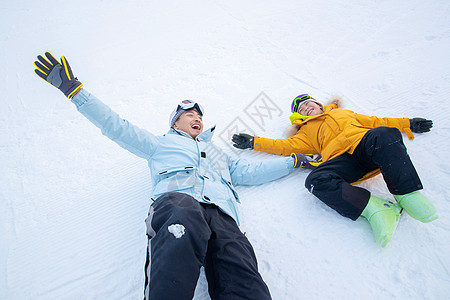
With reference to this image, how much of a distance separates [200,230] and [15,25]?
6.11 metres

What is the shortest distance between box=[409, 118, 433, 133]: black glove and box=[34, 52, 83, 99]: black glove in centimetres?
231

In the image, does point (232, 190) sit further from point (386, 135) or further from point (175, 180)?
point (386, 135)

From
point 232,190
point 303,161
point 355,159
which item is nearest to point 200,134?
point 232,190

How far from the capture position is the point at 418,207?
4.09ft

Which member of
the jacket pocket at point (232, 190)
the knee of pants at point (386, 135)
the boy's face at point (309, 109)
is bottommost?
the jacket pocket at point (232, 190)

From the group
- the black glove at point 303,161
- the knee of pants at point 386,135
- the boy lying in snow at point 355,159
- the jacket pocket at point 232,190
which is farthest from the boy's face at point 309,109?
the jacket pocket at point 232,190

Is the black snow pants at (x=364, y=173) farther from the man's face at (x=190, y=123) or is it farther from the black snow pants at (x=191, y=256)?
the man's face at (x=190, y=123)

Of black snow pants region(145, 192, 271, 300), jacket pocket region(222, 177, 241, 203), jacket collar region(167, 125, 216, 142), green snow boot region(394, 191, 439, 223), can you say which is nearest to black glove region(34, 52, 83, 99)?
jacket collar region(167, 125, 216, 142)

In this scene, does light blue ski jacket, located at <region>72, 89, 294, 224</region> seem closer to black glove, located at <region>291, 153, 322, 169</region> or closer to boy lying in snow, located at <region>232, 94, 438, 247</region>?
black glove, located at <region>291, 153, 322, 169</region>

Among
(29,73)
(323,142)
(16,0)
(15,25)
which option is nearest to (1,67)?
(29,73)

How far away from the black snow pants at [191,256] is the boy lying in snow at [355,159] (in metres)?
0.63

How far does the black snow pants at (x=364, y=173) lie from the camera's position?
4.30ft

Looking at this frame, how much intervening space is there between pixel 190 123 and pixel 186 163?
457 millimetres

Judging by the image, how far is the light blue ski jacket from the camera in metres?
1.36
